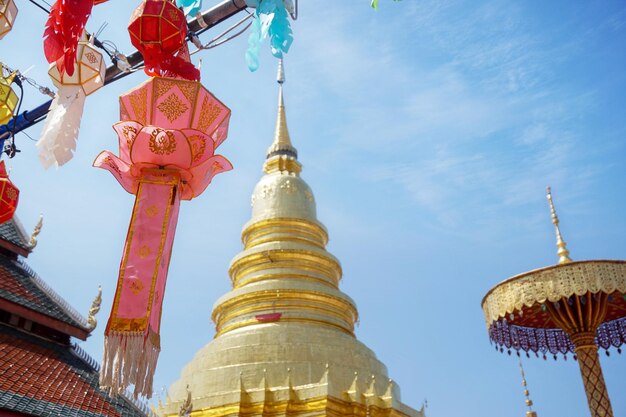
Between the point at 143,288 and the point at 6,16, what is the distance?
3625 mm

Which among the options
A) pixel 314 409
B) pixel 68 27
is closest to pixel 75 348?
pixel 314 409

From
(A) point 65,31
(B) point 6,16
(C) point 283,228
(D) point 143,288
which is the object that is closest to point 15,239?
(C) point 283,228

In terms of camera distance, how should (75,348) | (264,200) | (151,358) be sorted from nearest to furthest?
1. (151,358)
2. (75,348)
3. (264,200)

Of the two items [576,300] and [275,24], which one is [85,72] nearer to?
[275,24]

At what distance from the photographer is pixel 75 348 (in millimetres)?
14141

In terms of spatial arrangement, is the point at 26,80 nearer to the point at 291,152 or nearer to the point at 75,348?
the point at 75,348

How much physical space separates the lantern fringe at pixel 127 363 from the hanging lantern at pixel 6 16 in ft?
12.5

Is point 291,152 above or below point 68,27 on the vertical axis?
above

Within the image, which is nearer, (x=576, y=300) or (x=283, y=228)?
(x=576, y=300)

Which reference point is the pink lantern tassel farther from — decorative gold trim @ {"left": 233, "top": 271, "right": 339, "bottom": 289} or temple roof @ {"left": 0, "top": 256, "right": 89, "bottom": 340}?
decorative gold trim @ {"left": 233, "top": 271, "right": 339, "bottom": 289}

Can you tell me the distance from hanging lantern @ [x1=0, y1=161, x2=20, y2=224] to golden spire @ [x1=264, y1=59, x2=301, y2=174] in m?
17.5

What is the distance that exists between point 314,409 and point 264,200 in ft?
31.2

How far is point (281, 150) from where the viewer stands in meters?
26.0

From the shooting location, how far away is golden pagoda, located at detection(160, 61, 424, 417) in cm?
1658
